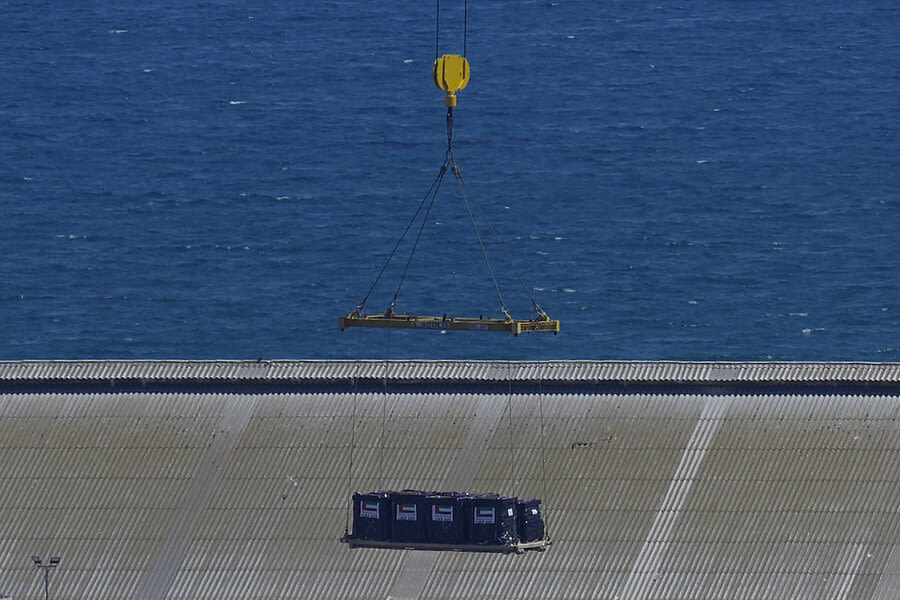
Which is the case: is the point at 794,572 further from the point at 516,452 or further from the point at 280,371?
the point at 280,371

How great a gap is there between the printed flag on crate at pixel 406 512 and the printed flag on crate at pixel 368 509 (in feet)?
3.90

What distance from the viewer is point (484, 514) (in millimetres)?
99312

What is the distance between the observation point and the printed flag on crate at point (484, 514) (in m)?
99.1

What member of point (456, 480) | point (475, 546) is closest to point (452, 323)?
point (475, 546)

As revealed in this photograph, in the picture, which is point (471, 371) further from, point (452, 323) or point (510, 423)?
point (452, 323)

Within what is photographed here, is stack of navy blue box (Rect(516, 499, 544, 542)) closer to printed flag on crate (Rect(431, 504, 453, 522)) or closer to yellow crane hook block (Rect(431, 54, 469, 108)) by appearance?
printed flag on crate (Rect(431, 504, 453, 522))

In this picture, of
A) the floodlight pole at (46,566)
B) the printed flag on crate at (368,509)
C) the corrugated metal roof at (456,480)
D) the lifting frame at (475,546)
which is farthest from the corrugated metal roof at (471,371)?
the lifting frame at (475,546)

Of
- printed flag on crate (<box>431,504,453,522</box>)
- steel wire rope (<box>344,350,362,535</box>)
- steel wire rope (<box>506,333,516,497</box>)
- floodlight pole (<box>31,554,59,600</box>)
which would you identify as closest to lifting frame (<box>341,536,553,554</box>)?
printed flag on crate (<box>431,504,453,522</box>)

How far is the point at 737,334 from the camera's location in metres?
164

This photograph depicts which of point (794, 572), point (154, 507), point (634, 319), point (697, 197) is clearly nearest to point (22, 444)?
point (154, 507)

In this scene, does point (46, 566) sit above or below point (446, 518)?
below

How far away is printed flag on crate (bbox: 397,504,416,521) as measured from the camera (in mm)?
99625

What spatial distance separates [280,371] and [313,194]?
8393cm

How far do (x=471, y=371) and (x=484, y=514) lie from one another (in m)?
17.9
